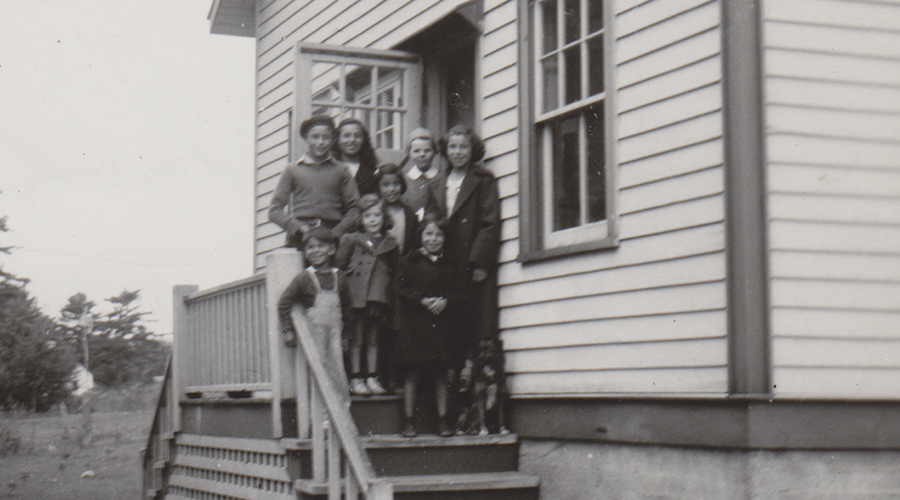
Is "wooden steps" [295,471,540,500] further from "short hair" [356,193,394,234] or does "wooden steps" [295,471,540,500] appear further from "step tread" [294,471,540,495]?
"short hair" [356,193,394,234]

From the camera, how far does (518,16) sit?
7449mm

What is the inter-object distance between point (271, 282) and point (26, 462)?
671 inches

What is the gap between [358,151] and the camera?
8039 mm

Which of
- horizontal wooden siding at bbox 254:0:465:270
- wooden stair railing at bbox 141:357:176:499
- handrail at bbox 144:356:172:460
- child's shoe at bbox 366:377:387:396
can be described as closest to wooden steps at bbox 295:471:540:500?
child's shoe at bbox 366:377:387:396

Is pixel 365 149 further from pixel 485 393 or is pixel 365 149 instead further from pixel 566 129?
pixel 485 393

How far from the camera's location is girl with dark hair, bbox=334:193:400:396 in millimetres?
7066

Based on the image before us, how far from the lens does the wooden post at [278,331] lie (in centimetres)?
690

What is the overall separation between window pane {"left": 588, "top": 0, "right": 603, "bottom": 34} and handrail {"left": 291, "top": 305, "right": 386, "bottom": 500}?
8.35 ft

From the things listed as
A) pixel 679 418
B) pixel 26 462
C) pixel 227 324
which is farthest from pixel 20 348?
pixel 679 418

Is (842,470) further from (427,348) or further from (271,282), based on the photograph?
(271,282)

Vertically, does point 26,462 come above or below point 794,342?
below

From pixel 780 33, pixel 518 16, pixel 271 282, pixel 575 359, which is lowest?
pixel 575 359

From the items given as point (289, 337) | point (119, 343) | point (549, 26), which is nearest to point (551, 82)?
point (549, 26)

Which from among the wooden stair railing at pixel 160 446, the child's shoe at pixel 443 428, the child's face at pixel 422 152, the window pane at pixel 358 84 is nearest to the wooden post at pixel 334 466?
the child's shoe at pixel 443 428
